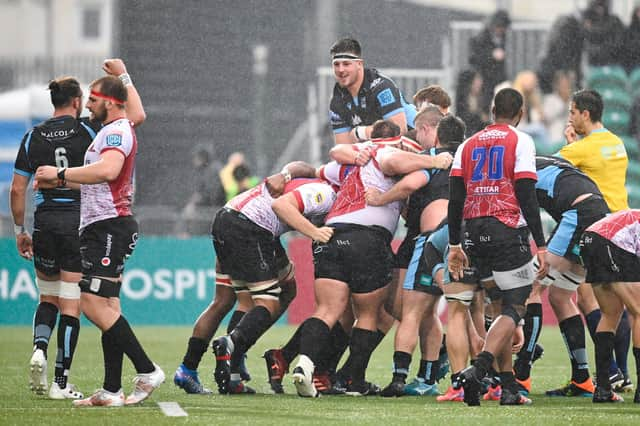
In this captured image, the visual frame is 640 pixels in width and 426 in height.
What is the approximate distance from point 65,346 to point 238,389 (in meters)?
1.51

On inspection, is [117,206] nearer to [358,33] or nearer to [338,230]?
[338,230]

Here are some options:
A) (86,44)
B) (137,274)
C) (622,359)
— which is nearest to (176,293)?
(137,274)

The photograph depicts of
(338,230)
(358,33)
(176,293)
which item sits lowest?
(176,293)

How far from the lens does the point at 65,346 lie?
32.9 ft

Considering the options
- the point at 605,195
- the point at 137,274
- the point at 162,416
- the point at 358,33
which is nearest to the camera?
the point at 162,416

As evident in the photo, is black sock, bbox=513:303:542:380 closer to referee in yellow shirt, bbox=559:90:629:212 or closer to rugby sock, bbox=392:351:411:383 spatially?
rugby sock, bbox=392:351:411:383

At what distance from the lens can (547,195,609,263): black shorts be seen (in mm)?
10906

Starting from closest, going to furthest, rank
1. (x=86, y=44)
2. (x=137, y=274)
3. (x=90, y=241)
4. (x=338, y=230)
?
(x=90, y=241)
(x=338, y=230)
(x=137, y=274)
(x=86, y=44)

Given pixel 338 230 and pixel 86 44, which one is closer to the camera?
pixel 338 230

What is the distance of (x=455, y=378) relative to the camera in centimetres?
992

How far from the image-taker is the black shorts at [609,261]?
980 cm

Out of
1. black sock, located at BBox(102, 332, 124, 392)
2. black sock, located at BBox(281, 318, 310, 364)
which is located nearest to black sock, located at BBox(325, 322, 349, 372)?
black sock, located at BBox(281, 318, 310, 364)

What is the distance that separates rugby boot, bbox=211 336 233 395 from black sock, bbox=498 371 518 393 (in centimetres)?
208

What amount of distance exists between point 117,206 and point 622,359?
4581 mm
